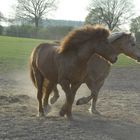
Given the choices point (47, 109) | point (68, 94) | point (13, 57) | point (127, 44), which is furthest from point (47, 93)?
point (13, 57)

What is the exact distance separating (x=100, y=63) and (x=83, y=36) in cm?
143

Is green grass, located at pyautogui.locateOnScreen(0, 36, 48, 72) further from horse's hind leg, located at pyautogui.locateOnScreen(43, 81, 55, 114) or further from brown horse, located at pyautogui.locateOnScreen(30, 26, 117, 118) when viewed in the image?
brown horse, located at pyautogui.locateOnScreen(30, 26, 117, 118)

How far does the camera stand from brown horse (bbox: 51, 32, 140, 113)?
30.9 ft

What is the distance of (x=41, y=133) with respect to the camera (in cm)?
756

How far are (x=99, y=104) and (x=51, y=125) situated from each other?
3.40m

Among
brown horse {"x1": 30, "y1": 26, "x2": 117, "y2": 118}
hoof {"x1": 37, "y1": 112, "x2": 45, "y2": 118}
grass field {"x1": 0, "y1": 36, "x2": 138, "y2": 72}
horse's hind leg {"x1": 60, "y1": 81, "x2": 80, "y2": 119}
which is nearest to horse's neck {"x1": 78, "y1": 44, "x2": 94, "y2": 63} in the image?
brown horse {"x1": 30, "y1": 26, "x2": 117, "y2": 118}

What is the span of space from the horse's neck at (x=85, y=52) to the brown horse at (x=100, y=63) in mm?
597

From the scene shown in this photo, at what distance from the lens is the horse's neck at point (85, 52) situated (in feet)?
29.4

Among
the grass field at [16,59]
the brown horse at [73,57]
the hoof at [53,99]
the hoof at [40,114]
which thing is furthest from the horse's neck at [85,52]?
the grass field at [16,59]

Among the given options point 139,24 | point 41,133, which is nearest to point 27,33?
point 139,24

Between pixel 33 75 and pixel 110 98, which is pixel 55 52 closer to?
pixel 33 75

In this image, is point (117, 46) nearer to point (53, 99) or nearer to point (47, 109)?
point (47, 109)

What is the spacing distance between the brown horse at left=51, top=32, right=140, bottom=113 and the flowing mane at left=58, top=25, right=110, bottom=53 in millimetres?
408

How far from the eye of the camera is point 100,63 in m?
10.4
